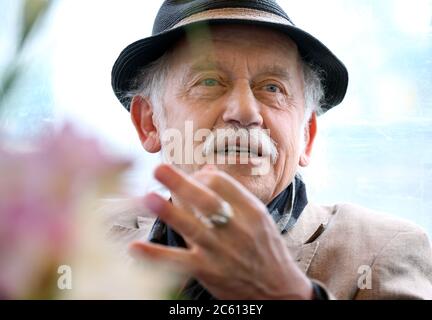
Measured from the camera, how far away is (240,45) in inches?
32.9

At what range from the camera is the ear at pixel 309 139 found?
0.95 meters

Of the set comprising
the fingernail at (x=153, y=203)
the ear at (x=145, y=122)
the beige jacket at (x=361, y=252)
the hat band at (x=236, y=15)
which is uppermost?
the hat band at (x=236, y=15)

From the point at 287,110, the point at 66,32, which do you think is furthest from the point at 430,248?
the point at 66,32

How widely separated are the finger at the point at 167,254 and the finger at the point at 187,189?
4 cm

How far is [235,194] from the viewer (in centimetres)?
44

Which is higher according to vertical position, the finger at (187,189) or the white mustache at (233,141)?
the white mustache at (233,141)

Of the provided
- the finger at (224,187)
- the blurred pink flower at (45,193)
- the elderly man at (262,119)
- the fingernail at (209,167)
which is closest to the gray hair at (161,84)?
the elderly man at (262,119)

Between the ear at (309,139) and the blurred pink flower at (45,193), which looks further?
the ear at (309,139)

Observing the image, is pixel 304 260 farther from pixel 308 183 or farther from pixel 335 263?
pixel 308 183

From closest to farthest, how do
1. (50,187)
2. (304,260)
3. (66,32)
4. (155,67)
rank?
(50,187) → (66,32) → (304,260) → (155,67)

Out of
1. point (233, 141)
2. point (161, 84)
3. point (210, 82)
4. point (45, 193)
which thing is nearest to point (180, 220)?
point (45, 193)

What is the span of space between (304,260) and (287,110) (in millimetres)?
265

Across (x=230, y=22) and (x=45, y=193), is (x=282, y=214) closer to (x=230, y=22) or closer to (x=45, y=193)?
(x=230, y=22)

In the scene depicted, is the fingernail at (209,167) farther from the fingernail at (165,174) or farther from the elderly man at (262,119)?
the fingernail at (165,174)
